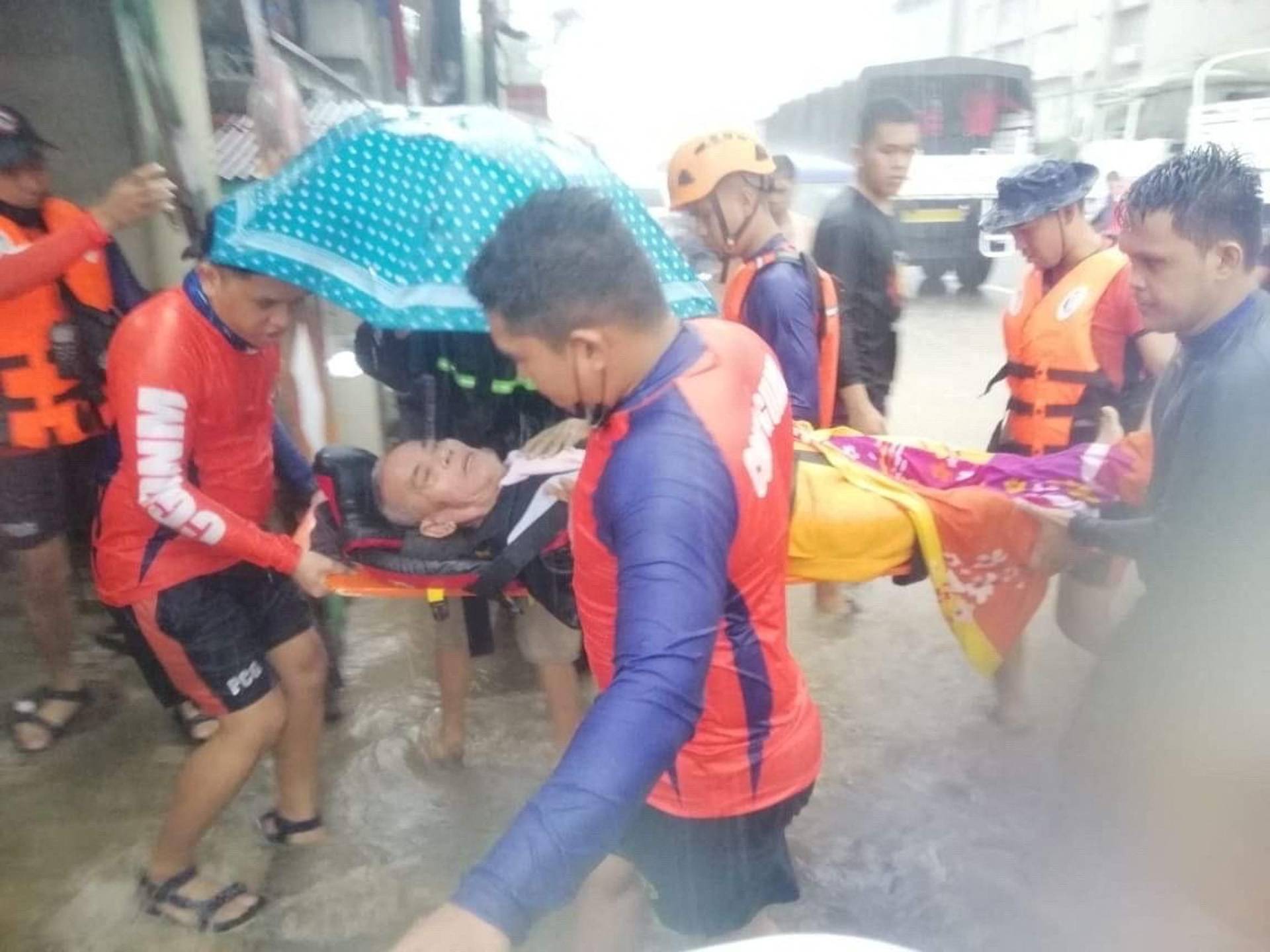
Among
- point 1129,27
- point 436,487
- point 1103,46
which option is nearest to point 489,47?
point 436,487

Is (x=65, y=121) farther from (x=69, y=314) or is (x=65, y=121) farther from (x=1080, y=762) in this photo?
(x=1080, y=762)

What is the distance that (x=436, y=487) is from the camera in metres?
2.56

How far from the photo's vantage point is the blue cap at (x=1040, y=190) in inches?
127

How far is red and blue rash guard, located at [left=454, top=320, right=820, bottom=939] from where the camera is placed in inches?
43.5

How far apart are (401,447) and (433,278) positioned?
464mm

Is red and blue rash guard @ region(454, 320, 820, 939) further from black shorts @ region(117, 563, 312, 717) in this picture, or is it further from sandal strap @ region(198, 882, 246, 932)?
sandal strap @ region(198, 882, 246, 932)

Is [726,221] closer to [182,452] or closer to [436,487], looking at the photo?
[436,487]

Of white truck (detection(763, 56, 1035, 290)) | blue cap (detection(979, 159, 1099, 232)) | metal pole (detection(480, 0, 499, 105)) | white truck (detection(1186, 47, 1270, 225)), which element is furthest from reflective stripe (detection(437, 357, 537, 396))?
white truck (detection(763, 56, 1035, 290))

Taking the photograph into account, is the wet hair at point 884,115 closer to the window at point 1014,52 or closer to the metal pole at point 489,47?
the metal pole at point 489,47

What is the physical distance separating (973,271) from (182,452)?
40.1ft

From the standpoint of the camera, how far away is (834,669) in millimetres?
3984

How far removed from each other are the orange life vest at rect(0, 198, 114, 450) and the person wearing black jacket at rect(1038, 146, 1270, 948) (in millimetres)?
3118

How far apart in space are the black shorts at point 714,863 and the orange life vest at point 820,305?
1.72m

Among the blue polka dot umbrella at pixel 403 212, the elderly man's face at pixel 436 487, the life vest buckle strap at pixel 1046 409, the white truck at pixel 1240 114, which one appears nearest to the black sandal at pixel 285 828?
the elderly man's face at pixel 436 487
